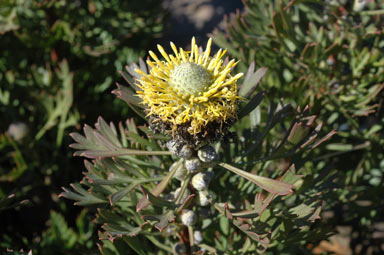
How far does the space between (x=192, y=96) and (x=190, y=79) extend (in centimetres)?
6

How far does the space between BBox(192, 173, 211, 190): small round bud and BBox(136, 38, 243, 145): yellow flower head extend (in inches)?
7.8

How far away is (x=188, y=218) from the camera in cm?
125

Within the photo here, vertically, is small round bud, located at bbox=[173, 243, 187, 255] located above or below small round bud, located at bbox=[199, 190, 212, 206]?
below

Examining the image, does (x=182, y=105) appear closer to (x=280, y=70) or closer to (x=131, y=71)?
(x=131, y=71)

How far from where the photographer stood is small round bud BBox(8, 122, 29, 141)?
2036 mm

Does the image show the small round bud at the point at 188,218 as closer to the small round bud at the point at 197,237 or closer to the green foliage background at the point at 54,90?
the small round bud at the point at 197,237

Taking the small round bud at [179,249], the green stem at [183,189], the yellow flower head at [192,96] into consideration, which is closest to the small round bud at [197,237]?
the small round bud at [179,249]

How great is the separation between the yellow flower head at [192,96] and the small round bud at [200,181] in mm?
198

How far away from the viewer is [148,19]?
268cm

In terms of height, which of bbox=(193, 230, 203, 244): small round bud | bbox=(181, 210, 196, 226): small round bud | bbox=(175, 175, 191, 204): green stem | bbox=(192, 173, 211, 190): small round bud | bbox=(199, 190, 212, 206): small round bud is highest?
bbox=(192, 173, 211, 190): small round bud

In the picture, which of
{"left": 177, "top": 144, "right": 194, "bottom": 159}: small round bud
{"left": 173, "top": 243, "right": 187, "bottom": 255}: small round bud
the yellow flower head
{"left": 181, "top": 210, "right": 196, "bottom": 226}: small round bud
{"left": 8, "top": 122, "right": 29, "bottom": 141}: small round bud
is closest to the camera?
the yellow flower head

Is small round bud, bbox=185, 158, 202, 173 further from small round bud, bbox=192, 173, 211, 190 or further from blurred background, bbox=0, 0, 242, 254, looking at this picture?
blurred background, bbox=0, 0, 242, 254

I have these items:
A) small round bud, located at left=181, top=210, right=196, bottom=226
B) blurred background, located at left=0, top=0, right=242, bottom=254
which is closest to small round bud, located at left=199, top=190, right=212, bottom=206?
small round bud, located at left=181, top=210, right=196, bottom=226

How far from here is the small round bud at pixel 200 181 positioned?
120 centimetres
